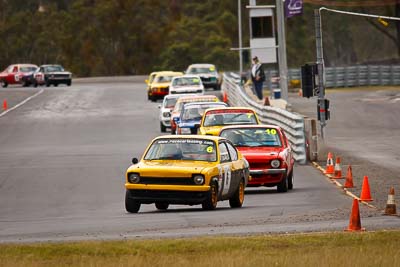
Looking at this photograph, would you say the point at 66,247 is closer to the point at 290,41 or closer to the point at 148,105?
the point at 148,105

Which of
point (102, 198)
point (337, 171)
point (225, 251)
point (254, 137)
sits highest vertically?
point (254, 137)

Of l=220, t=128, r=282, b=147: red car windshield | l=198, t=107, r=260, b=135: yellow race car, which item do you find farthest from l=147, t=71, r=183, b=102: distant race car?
l=220, t=128, r=282, b=147: red car windshield

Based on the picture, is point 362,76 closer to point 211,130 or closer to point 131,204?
point 211,130

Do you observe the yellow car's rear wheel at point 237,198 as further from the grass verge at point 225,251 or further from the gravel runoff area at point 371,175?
the grass verge at point 225,251

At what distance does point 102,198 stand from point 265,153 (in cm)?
335

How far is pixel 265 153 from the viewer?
2347 cm

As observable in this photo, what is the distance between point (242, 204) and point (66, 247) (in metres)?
7.41

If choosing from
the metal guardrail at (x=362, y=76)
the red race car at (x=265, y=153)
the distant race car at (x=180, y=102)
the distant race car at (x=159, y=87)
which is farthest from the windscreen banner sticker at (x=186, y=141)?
the metal guardrail at (x=362, y=76)

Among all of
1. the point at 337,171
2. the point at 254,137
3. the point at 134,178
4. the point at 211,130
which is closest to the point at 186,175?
the point at 134,178

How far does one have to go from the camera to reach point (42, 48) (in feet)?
363

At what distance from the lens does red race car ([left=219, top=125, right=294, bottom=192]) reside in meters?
23.1

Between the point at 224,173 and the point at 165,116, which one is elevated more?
the point at 224,173

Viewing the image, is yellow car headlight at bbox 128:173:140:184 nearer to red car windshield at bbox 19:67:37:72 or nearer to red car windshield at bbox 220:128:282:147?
red car windshield at bbox 220:128:282:147

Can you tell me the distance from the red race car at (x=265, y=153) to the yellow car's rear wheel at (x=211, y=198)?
393 centimetres
